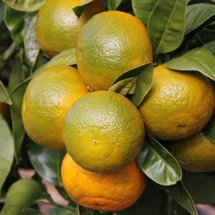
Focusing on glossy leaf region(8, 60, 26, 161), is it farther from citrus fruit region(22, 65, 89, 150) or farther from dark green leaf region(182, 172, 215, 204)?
dark green leaf region(182, 172, 215, 204)

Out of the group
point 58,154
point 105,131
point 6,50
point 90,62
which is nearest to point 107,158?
point 105,131

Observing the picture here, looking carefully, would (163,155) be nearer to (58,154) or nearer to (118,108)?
(118,108)

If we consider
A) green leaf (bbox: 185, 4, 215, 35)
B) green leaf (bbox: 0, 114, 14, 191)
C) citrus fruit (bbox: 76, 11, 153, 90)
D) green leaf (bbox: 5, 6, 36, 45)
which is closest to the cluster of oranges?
citrus fruit (bbox: 76, 11, 153, 90)

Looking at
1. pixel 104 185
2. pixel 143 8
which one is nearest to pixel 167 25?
pixel 143 8

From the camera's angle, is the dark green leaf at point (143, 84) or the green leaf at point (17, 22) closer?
the dark green leaf at point (143, 84)

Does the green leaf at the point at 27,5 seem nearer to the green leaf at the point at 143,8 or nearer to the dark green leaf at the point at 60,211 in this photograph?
the green leaf at the point at 143,8

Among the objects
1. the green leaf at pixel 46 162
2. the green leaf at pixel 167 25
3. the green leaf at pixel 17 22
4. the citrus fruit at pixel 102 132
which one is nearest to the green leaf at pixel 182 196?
the citrus fruit at pixel 102 132
